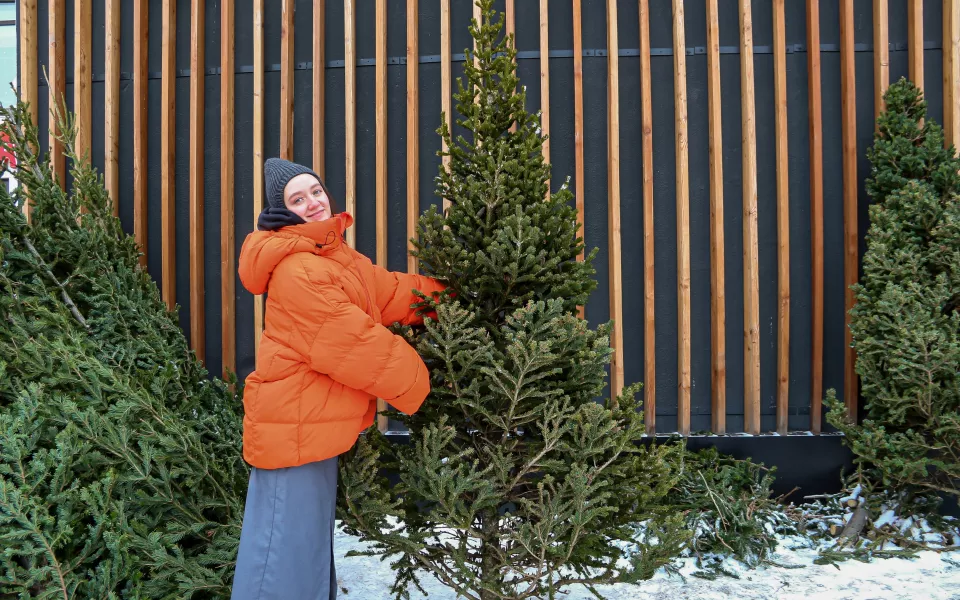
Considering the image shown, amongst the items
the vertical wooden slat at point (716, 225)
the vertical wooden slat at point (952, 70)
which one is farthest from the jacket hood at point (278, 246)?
the vertical wooden slat at point (952, 70)

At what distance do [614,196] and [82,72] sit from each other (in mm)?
4268

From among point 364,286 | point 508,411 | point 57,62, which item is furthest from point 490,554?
point 57,62

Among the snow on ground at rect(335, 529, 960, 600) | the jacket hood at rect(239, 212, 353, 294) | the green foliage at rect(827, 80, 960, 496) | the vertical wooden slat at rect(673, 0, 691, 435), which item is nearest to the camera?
the jacket hood at rect(239, 212, 353, 294)

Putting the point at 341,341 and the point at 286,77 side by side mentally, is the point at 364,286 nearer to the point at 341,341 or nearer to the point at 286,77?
the point at 341,341

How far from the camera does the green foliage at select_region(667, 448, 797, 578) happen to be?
334cm

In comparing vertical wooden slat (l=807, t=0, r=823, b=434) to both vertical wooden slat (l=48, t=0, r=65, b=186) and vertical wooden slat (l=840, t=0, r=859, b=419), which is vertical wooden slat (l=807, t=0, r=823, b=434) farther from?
vertical wooden slat (l=48, t=0, r=65, b=186)

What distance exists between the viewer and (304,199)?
2.11 metres

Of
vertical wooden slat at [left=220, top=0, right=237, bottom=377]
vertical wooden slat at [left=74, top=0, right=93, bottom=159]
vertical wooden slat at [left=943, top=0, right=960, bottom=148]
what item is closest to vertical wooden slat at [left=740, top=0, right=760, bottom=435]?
vertical wooden slat at [left=943, top=0, right=960, bottom=148]

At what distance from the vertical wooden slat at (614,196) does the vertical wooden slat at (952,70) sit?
235 cm

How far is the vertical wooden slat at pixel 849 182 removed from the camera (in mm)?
3980

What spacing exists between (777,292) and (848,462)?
1.31 meters

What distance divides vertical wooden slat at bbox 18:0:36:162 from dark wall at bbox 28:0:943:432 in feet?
5.64

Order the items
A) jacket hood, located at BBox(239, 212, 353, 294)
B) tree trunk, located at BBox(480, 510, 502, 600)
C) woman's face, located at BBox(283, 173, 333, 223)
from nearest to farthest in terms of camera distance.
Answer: jacket hood, located at BBox(239, 212, 353, 294) → woman's face, located at BBox(283, 173, 333, 223) → tree trunk, located at BBox(480, 510, 502, 600)

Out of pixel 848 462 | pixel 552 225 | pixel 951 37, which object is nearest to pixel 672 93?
pixel 951 37
